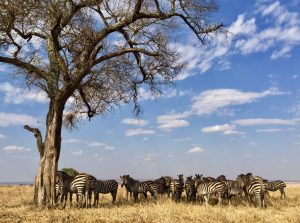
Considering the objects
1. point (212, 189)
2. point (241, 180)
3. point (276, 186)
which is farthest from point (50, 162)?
point (276, 186)

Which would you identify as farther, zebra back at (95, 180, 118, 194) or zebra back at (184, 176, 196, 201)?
zebra back at (184, 176, 196, 201)

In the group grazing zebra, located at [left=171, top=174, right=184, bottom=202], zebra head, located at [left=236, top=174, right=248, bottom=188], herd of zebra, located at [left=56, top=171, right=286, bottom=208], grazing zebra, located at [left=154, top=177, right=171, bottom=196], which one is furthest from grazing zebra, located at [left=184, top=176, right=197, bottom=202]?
zebra head, located at [left=236, top=174, right=248, bottom=188]

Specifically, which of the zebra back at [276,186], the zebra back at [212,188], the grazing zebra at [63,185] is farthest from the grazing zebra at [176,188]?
the zebra back at [276,186]

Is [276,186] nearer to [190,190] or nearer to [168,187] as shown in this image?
[190,190]

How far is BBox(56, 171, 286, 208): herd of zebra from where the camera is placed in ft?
71.6

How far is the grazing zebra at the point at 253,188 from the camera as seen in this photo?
21.9m

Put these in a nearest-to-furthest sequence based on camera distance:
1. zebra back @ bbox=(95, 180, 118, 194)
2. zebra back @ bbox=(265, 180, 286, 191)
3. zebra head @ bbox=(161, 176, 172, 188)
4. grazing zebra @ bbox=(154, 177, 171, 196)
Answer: zebra back @ bbox=(95, 180, 118, 194) < grazing zebra @ bbox=(154, 177, 171, 196) < zebra head @ bbox=(161, 176, 172, 188) < zebra back @ bbox=(265, 180, 286, 191)

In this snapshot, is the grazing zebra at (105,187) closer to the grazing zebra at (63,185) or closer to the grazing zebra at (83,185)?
the grazing zebra at (83,185)

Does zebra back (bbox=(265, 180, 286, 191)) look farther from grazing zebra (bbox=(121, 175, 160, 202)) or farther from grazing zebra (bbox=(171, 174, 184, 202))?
grazing zebra (bbox=(121, 175, 160, 202))

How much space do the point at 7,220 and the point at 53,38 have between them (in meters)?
9.22

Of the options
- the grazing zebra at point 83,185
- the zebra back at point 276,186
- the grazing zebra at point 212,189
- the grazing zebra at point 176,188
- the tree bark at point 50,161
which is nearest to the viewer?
the tree bark at point 50,161

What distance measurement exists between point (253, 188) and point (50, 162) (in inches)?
420

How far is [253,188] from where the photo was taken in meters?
22.4

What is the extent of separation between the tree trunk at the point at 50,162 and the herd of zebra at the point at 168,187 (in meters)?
0.90
